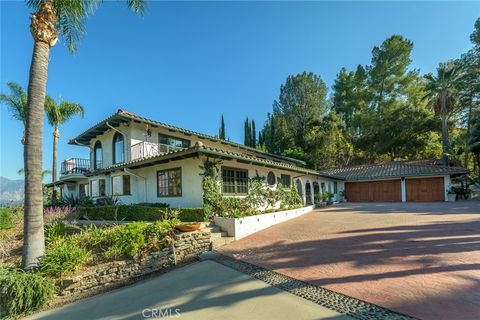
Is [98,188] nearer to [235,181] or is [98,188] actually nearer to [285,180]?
Answer: [235,181]

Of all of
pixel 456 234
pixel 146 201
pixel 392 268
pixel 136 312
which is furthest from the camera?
pixel 146 201

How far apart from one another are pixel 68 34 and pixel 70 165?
50.4 feet

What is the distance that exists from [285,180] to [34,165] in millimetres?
13002

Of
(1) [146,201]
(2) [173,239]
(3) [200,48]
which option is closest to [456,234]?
(2) [173,239]

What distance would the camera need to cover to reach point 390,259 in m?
6.16

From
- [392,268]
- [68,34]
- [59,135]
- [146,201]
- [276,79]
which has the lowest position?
[392,268]

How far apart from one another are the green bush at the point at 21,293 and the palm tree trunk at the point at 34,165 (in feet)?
3.18

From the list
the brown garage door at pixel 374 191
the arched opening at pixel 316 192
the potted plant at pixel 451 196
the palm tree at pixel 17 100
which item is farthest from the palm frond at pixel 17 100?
the potted plant at pixel 451 196

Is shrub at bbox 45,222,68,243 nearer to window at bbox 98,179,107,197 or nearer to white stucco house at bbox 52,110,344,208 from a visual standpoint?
white stucco house at bbox 52,110,344,208

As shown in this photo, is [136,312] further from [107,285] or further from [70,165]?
[70,165]

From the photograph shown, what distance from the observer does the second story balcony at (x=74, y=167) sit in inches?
795

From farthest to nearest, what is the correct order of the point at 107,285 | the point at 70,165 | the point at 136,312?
the point at 70,165
the point at 107,285
the point at 136,312

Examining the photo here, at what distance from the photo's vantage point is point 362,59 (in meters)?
35.7

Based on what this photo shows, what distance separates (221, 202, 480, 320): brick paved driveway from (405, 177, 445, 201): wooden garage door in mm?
12731
